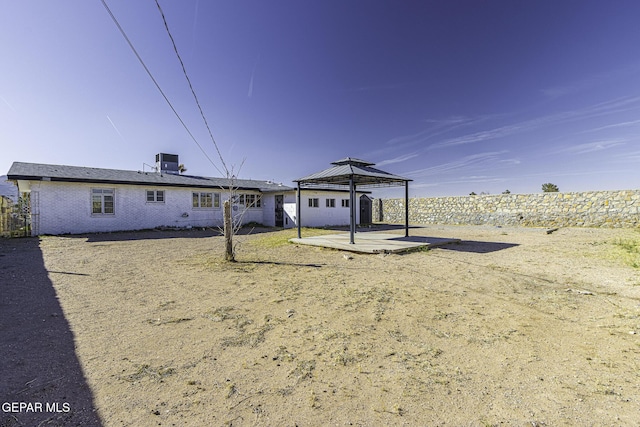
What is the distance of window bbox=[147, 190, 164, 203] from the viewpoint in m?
16.9

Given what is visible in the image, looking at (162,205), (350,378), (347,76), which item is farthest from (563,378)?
(162,205)

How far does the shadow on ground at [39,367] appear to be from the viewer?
1.97 m

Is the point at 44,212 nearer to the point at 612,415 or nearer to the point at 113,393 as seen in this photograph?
the point at 113,393

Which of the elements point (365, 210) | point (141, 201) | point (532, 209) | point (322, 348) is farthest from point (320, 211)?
point (322, 348)

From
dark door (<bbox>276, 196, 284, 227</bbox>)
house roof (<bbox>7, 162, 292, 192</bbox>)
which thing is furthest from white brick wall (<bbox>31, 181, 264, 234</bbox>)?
dark door (<bbox>276, 196, 284, 227</bbox>)

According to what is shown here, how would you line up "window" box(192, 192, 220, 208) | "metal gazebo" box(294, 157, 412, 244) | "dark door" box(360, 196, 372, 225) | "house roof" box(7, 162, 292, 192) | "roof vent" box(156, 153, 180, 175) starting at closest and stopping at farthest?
1. "metal gazebo" box(294, 157, 412, 244)
2. "house roof" box(7, 162, 292, 192)
3. "window" box(192, 192, 220, 208)
4. "roof vent" box(156, 153, 180, 175)
5. "dark door" box(360, 196, 372, 225)

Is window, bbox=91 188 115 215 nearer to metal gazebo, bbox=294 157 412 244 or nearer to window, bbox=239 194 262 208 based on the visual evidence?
window, bbox=239 194 262 208

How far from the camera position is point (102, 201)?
50.9 ft

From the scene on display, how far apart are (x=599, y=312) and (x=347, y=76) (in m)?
14.7

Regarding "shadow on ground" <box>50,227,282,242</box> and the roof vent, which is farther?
the roof vent

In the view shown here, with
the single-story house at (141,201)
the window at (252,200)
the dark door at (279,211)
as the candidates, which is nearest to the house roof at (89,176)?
the single-story house at (141,201)

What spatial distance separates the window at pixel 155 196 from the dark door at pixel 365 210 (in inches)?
580

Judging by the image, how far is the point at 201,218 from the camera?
18.7 meters

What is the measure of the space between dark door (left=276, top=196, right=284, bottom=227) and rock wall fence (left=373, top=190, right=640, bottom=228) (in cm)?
1131
